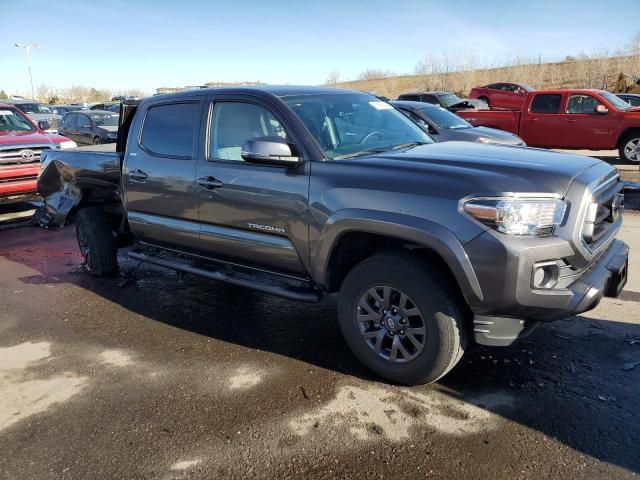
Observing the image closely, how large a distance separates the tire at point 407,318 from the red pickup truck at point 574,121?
11266 millimetres

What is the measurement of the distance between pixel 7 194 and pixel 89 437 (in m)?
6.94

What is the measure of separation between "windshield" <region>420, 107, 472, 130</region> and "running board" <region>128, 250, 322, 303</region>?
263 inches

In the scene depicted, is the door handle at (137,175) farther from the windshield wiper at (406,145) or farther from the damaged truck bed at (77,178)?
the windshield wiper at (406,145)

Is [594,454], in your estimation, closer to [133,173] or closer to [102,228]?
[133,173]

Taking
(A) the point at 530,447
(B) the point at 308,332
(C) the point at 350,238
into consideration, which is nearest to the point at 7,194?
(B) the point at 308,332

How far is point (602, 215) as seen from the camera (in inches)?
129

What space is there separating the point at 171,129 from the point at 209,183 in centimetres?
82

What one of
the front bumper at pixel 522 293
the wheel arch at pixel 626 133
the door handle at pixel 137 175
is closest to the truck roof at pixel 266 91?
the door handle at pixel 137 175

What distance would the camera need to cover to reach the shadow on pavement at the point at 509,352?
2.97 m

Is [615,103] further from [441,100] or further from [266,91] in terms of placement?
[266,91]

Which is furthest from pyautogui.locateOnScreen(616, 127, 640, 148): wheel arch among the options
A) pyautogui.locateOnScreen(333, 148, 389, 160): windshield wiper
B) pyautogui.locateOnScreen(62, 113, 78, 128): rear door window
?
pyautogui.locateOnScreen(62, 113, 78, 128): rear door window

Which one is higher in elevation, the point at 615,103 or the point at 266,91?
the point at 266,91

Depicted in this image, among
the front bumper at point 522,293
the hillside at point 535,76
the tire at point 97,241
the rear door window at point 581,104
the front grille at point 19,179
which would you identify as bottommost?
the tire at point 97,241

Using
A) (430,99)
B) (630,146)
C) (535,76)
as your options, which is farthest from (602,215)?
(535,76)
